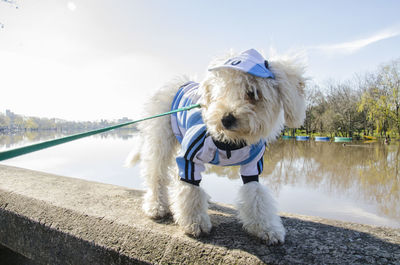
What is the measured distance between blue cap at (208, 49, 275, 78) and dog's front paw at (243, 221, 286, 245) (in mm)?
995

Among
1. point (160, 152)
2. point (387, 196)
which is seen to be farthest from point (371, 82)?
point (160, 152)

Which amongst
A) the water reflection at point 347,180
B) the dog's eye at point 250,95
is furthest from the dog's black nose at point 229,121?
the water reflection at point 347,180

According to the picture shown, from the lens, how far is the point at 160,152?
2.52 m

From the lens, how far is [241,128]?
5.42 feet

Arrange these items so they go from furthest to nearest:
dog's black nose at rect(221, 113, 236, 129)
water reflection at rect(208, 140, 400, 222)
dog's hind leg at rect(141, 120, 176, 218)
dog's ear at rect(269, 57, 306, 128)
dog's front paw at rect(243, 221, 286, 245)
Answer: water reflection at rect(208, 140, 400, 222)
dog's hind leg at rect(141, 120, 176, 218)
dog's ear at rect(269, 57, 306, 128)
dog's black nose at rect(221, 113, 236, 129)
dog's front paw at rect(243, 221, 286, 245)

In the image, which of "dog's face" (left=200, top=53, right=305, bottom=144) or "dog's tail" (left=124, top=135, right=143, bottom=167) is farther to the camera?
"dog's tail" (left=124, top=135, right=143, bottom=167)

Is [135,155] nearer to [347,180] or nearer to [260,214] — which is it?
[260,214]

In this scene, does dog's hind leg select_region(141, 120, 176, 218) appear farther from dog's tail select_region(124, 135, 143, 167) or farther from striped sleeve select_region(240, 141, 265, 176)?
striped sleeve select_region(240, 141, 265, 176)

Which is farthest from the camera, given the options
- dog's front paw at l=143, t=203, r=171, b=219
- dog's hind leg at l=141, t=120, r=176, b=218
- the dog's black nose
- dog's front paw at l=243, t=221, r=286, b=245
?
dog's hind leg at l=141, t=120, r=176, b=218

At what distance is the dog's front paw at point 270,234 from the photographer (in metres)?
1.52

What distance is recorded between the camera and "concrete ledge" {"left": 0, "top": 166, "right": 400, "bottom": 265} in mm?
1362

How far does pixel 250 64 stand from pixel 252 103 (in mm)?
268

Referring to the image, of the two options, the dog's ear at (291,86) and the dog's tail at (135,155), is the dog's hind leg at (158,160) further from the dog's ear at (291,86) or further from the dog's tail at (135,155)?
the dog's ear at (291,86)

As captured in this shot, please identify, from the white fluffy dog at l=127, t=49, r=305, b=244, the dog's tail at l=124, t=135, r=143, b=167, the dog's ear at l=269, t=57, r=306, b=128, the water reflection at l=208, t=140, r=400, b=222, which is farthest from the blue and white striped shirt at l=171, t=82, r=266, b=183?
the water reflection at l=208, t=140, r=400, b=222
